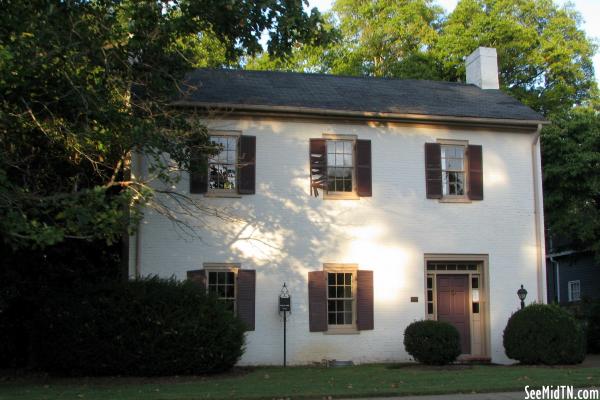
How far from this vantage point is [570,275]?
30.5m

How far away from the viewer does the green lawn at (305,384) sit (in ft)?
35.3

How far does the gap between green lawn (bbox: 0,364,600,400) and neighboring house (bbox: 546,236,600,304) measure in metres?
14.1

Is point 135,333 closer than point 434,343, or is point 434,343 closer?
point 135,333

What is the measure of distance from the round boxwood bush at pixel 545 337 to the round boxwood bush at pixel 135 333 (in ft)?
20.3

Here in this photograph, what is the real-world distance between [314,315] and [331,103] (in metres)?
5.20

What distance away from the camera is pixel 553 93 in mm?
29641

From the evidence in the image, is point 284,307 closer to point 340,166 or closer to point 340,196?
point 340,196

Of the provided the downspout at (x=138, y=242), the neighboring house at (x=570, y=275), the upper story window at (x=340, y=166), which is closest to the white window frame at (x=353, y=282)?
the upper story window at (x=340, y=166)

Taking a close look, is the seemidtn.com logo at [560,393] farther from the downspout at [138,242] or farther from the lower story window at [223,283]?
the downspout at [138,242]

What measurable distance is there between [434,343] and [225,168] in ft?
20.4

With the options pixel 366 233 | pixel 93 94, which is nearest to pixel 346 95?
pixel 366 233

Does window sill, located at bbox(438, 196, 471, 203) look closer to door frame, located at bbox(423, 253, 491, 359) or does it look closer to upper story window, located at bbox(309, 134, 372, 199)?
door frame, located at bbox(423, 253, 491, 359)

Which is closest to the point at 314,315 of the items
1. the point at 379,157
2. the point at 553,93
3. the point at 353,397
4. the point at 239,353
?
the point at 239,353

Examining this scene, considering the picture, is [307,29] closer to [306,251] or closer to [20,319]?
[306,251]
